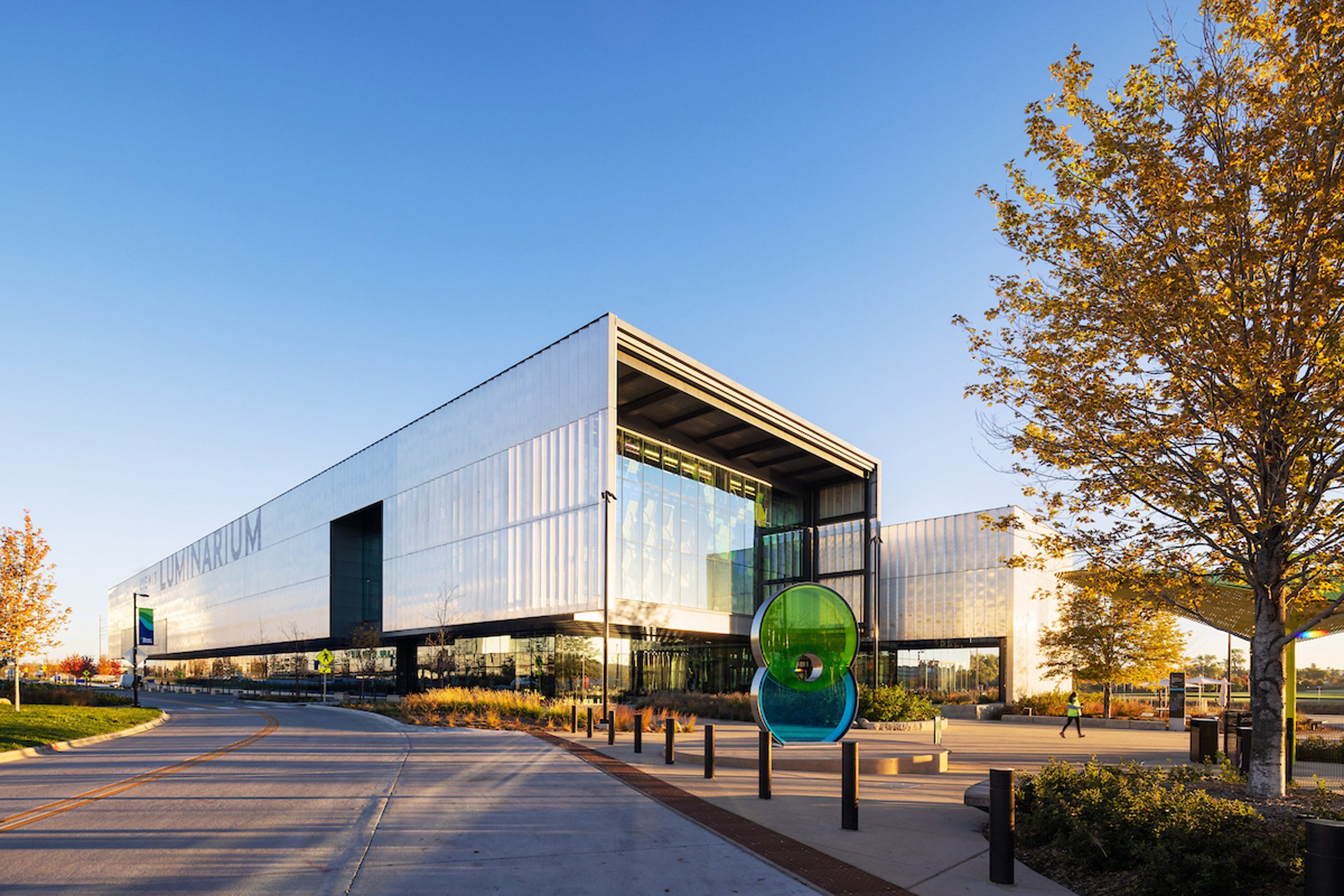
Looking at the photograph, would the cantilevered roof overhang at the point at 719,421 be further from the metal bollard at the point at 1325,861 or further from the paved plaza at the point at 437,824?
the metal bollard at the point at 1325,861

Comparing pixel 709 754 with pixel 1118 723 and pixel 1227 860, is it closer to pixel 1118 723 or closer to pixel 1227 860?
pixel 1227 860

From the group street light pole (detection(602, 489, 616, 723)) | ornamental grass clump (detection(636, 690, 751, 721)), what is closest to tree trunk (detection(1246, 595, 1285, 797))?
street light pole (detection(602, 489, 616, 723))

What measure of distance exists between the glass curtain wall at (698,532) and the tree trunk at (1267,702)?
32558 mm

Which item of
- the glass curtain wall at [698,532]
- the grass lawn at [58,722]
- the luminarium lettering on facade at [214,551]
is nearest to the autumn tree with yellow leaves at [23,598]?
the grass lawn at [58,722]

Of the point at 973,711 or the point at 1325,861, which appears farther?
the point at 973,711

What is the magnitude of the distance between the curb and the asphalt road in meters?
0.67

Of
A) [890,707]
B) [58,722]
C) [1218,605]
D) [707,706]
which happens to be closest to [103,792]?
[58,722]

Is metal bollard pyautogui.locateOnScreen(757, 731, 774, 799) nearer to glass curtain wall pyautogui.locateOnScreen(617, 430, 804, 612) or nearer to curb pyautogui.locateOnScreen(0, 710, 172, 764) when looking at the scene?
curb pyautogui.locateOnScreen(0, 710, 172, 764)

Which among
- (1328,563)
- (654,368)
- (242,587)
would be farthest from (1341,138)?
(242,587)

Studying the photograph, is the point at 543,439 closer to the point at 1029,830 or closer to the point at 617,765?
the point at 617,765

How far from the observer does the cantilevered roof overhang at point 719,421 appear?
40375mm

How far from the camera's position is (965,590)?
1987 inches

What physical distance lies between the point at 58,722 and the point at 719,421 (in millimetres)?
31014

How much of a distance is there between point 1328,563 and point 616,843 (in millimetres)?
8679
